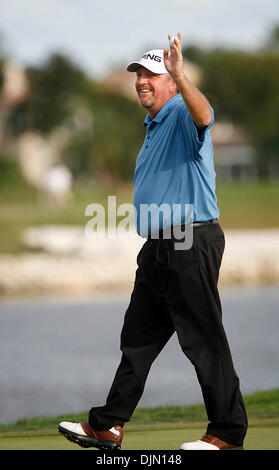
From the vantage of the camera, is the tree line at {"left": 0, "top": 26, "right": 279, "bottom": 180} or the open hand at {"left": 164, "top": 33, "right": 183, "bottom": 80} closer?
the open hand at {"left": 164, "top": 33, "right": 183, "bottom": 80}

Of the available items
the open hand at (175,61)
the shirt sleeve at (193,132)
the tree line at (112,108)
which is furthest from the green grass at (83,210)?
the open hand at (175,61)

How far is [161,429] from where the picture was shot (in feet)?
20.4

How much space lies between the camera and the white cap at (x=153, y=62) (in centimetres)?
532

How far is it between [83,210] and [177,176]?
30.8m

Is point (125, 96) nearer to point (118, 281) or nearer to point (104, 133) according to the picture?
point (104, 133)

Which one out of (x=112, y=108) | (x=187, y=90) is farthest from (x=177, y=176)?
(x=112, y=108)

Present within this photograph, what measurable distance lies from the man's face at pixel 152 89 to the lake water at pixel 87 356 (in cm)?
325

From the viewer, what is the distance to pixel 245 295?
21453 mm

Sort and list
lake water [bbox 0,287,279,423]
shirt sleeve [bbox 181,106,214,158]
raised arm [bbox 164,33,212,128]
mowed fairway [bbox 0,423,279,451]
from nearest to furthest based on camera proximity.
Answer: raised arm [bbox 164,33,212,128]
shirt sleeve [bbox 181,106,214,158]
mowed fairway [bbox 0,423,279,451]
lake water [bbox 0,287,279,423]

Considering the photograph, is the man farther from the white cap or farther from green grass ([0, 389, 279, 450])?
green grass ([0, 389, 279, 450])

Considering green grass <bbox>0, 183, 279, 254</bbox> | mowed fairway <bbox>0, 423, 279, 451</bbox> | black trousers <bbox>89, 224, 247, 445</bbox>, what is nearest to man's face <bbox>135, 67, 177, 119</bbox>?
black trousers <bbox>89, 224, 247, 445</bbox>

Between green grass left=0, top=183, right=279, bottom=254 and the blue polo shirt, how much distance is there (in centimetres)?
2281

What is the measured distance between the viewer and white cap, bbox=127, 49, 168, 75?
5320 mm

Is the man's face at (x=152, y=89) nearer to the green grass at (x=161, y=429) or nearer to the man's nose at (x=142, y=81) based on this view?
the man's nose at (x=142, y=81)
